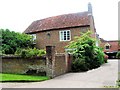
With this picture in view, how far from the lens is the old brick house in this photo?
3662 cm

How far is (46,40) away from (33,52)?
18.7 metres

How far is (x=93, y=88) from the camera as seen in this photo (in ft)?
45.2

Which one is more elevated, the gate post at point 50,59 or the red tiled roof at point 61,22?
the red tiled roof at point 61,22

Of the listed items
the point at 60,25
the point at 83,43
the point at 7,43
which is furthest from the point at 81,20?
the point at 7,43

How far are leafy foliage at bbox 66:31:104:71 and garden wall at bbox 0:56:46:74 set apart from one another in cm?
598

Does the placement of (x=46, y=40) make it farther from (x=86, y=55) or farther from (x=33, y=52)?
(x=33, y=52)

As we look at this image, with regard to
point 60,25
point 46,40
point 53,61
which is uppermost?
point 60,25

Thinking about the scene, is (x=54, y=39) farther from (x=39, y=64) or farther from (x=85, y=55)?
(x=39, y=64)

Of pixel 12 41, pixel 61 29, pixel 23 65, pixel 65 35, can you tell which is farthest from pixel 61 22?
pixel 23 65

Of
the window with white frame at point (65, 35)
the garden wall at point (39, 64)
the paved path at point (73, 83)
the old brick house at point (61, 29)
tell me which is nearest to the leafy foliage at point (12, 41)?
the old brick house at point (61, 29)

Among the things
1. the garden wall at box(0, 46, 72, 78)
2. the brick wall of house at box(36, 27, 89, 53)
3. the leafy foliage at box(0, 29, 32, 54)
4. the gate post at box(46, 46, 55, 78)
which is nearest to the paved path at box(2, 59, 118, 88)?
the gate post at box(46, 46, 55, 78)

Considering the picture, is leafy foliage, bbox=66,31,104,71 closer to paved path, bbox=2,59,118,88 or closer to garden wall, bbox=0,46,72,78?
garden wall, bbox=0,46,72,78

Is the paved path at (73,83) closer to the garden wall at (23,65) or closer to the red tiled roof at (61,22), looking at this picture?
the garden wall at (23,65)

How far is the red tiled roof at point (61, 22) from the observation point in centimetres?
3724
